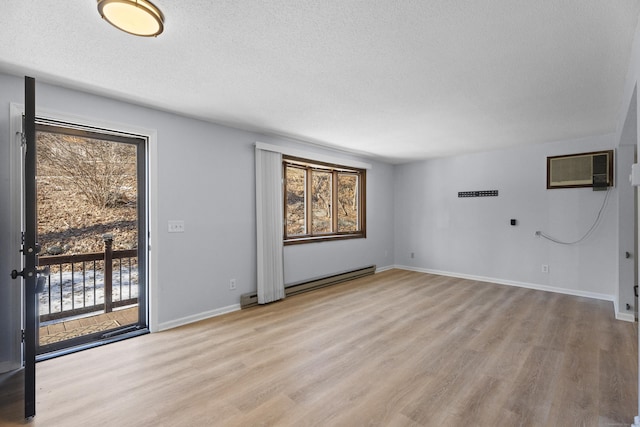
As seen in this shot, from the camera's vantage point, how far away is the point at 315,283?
4852 millimetres

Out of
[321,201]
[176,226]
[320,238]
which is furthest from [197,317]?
[321,201]

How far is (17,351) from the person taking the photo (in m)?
2.44

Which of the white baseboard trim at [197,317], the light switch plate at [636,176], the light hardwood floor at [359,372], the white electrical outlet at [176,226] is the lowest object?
the light hardwood floor at [359,372]

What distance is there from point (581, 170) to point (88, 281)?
6938 millimetres

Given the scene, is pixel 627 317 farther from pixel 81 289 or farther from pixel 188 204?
pixel 81 289

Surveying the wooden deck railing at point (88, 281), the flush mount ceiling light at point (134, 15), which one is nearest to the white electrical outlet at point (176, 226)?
the wooden deck railing at point (88, 281)

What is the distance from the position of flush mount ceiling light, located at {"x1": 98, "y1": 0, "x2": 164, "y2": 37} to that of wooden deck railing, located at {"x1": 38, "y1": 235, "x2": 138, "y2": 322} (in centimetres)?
276

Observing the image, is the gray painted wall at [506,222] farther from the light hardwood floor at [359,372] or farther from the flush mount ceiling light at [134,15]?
the flush mount ceiling light at [134,15]

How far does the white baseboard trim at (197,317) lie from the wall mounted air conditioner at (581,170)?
513 centimetres

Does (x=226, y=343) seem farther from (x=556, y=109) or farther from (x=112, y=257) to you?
(x=556, y=109)

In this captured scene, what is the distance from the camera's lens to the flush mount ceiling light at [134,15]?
1.51 m

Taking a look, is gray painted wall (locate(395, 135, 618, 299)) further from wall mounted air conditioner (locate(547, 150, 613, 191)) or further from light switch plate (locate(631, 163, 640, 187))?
light switch plate (locate(631, 163, 640, 187))

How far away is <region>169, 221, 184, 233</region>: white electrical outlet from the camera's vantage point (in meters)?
3.30

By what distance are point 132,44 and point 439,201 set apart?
5.52 metres
